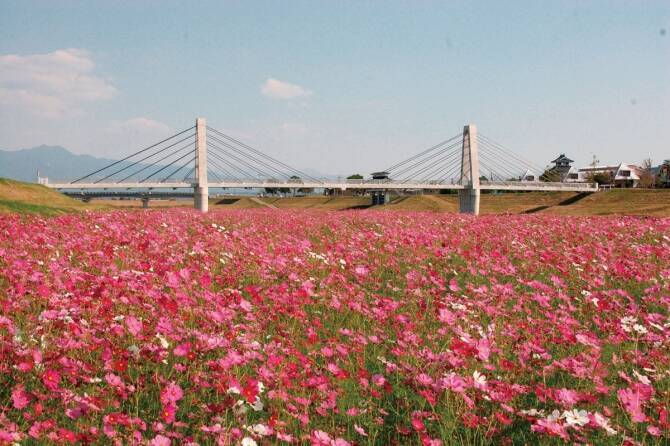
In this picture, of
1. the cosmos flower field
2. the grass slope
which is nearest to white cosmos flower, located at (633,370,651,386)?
the cosmos flower field

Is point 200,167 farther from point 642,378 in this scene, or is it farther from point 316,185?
point 642,378

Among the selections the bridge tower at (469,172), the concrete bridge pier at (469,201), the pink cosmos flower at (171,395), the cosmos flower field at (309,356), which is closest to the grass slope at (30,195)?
the cosmos flower field at (309,356)

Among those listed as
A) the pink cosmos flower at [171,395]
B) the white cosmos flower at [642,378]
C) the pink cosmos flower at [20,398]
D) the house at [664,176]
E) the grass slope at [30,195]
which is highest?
the house at [664,176]

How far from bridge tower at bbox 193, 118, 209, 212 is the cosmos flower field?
54.6 meters

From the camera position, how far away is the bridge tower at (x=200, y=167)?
6111 cm

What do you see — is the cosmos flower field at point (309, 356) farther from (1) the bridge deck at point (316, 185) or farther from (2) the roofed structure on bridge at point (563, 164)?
(2) the roofed structure on bridge at point (563, 164)

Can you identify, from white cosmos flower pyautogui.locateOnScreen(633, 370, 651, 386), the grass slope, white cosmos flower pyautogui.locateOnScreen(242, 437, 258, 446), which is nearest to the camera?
white cosmos flower pyautogui.locateOnScreen(242, 437, 258, 446)

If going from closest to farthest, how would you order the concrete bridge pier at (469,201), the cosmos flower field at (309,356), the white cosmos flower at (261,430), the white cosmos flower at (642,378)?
the white cosmos flower at (261,430), the cosmos flower field at (309,356), the white cosmos flower at (642,378), the concrete bridge pier at (469,201)

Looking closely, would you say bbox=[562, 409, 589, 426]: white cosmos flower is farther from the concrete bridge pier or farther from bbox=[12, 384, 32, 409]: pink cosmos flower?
the concrete bridge pier

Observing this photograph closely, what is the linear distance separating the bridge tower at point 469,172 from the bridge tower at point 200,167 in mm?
32180

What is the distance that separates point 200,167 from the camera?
61.5m

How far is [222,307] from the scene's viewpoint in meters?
4.44

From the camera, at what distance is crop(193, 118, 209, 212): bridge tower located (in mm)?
61109

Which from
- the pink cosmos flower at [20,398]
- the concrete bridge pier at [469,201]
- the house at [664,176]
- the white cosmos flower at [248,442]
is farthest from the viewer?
the house at [664,176]
